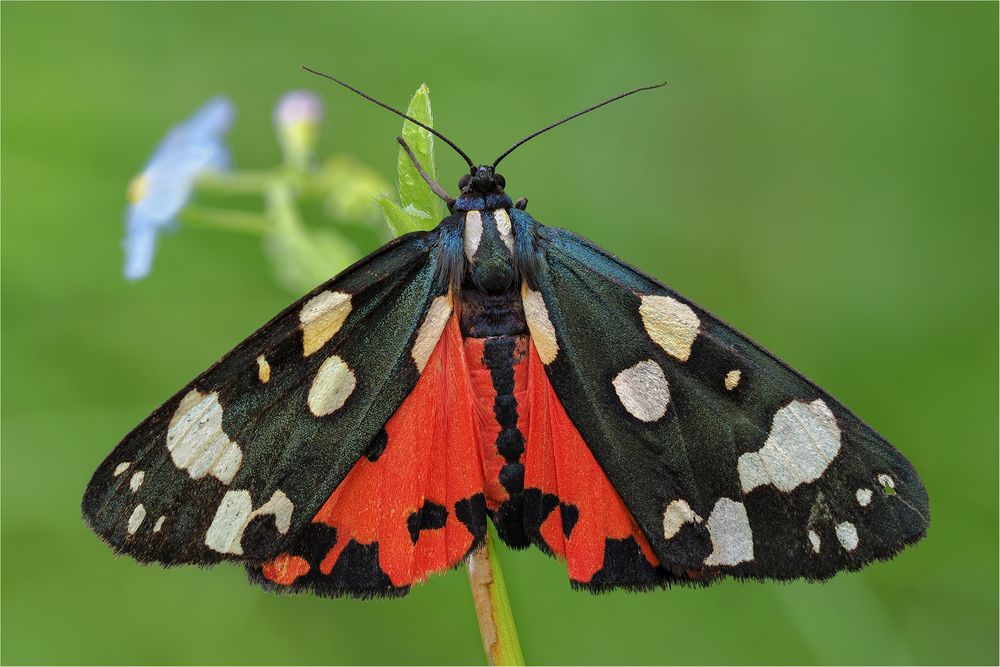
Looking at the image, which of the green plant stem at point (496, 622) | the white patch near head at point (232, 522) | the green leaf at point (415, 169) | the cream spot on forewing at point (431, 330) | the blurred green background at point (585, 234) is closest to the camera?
the green plant stem at point (496, 622)

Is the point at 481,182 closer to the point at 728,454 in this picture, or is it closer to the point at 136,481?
the point at 728,454

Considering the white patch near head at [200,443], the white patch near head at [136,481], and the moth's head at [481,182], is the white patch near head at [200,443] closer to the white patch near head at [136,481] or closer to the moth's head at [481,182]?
the white patch near head at [136,481]

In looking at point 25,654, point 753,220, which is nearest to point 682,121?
point 753,220

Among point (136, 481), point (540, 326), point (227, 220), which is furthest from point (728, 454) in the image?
point (227, 220)

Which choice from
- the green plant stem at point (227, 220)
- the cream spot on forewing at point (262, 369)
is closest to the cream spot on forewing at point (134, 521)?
the cream spot on forewing at point (262, 369)

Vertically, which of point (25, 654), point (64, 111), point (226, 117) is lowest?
point (25, 654)

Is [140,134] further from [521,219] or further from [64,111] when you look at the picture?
[521,219]
